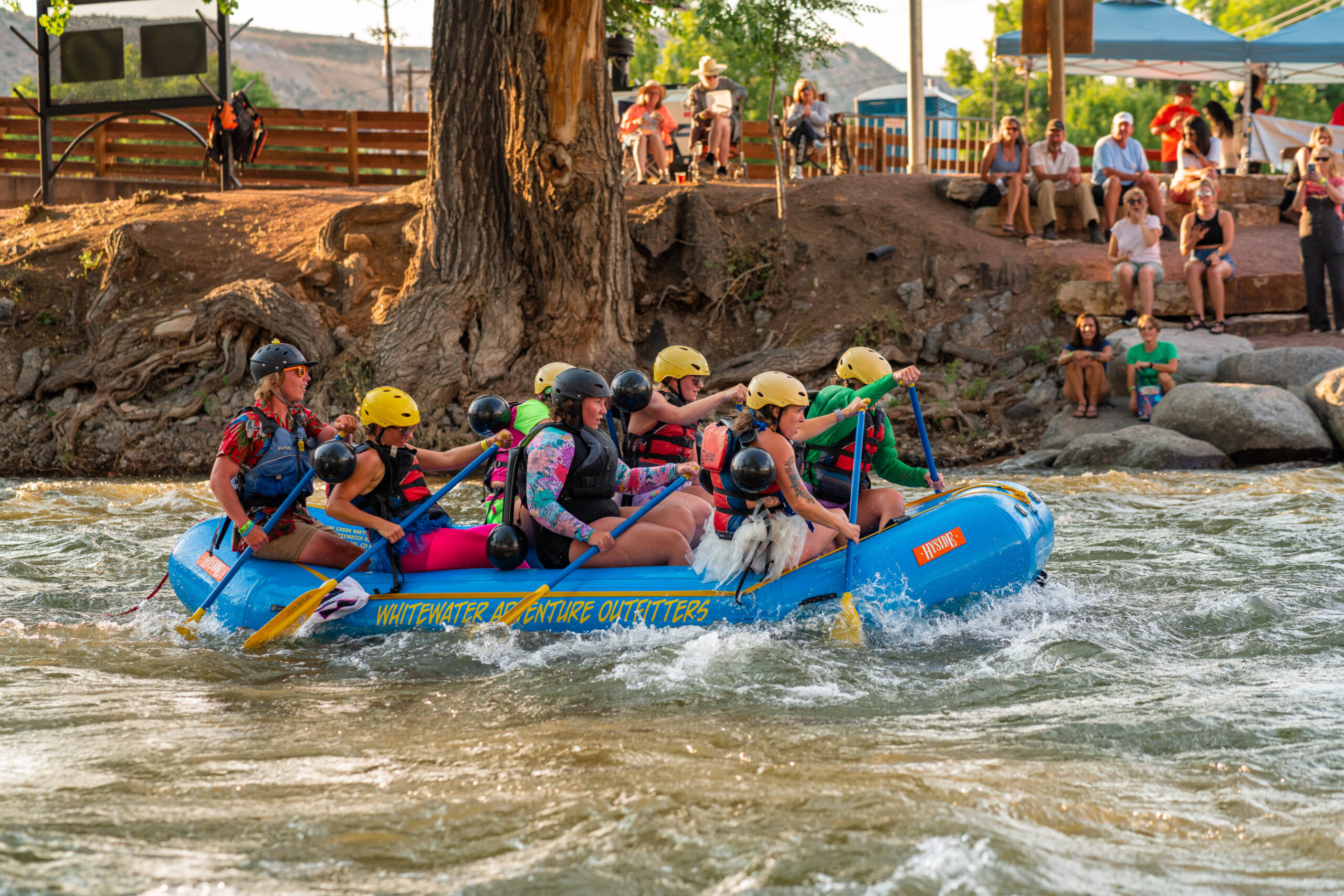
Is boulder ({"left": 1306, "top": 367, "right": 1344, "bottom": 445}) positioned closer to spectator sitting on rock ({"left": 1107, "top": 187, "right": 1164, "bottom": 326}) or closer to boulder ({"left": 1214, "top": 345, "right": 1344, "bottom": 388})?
boulder ({"left": 1214, "top": 345, "right": 1344, "bottom": 388})

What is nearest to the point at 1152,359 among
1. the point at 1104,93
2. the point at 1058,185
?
the point at 1058,185

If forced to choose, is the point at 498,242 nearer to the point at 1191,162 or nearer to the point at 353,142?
the point at 353,142

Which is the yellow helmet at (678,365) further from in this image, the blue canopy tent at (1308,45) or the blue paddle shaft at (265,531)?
the blue canopy tent at (1308,45)

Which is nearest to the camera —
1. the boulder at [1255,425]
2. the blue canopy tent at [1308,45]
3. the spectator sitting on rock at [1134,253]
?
the boulder at [1255,425]

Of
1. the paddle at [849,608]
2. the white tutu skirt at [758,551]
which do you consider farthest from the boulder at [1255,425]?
the white tutu skirt at [758,551]

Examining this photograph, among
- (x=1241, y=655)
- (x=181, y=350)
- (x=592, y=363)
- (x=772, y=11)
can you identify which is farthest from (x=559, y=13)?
(x=1241, y=655)

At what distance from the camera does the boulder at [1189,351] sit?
12.5m

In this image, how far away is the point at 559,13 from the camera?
11.9 m

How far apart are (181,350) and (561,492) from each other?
29.0ft

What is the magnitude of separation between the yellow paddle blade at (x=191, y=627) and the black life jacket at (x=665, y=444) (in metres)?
2.55

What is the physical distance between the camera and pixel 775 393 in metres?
5.71

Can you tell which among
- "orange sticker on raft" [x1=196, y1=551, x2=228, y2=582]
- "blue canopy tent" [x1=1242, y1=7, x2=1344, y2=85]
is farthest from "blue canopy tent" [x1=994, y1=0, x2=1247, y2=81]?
"orange sticker on raft" [x1=196, y1=551, x2=228, y2=582]

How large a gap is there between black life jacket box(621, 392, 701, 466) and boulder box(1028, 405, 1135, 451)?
6158 mm

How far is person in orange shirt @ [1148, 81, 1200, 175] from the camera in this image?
51.4 feet
